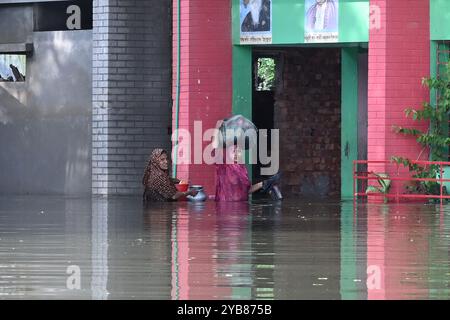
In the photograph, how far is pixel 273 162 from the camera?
3166 cm

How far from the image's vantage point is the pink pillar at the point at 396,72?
27.7m

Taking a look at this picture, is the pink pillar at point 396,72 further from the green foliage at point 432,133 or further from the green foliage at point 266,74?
the green foliage at point 266,74

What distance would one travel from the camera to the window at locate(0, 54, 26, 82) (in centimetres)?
3316

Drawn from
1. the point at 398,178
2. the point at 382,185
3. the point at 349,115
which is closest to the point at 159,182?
the point at 382,185

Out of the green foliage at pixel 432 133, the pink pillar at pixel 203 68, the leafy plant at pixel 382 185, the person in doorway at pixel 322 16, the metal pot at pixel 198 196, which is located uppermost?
the person in doorway at pixel 322 16

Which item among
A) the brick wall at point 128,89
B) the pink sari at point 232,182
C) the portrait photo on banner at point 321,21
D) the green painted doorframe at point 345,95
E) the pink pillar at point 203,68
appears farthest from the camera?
the brick wall at point 128,89

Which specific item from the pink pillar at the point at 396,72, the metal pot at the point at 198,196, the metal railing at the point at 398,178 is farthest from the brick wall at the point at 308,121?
the pink pillar at the point at 396,72

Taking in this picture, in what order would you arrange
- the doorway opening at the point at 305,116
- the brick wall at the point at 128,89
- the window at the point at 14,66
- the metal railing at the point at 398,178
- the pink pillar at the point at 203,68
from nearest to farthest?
the metal railing at the point at 398,178 → the pink pillar at the point at 203,68 → the brick wall at the point at 128,89 → the doorway opening at the point at 305,116 → the window at the point at 14,66

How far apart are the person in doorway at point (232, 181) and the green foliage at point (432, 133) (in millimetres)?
2556

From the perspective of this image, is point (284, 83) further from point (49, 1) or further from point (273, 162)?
point (49, 1)

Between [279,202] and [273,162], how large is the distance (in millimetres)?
3396

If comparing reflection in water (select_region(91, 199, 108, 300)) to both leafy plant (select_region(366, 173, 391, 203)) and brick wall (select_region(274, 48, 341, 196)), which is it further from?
brick wall (select_region(274, 48, 341, 196))
